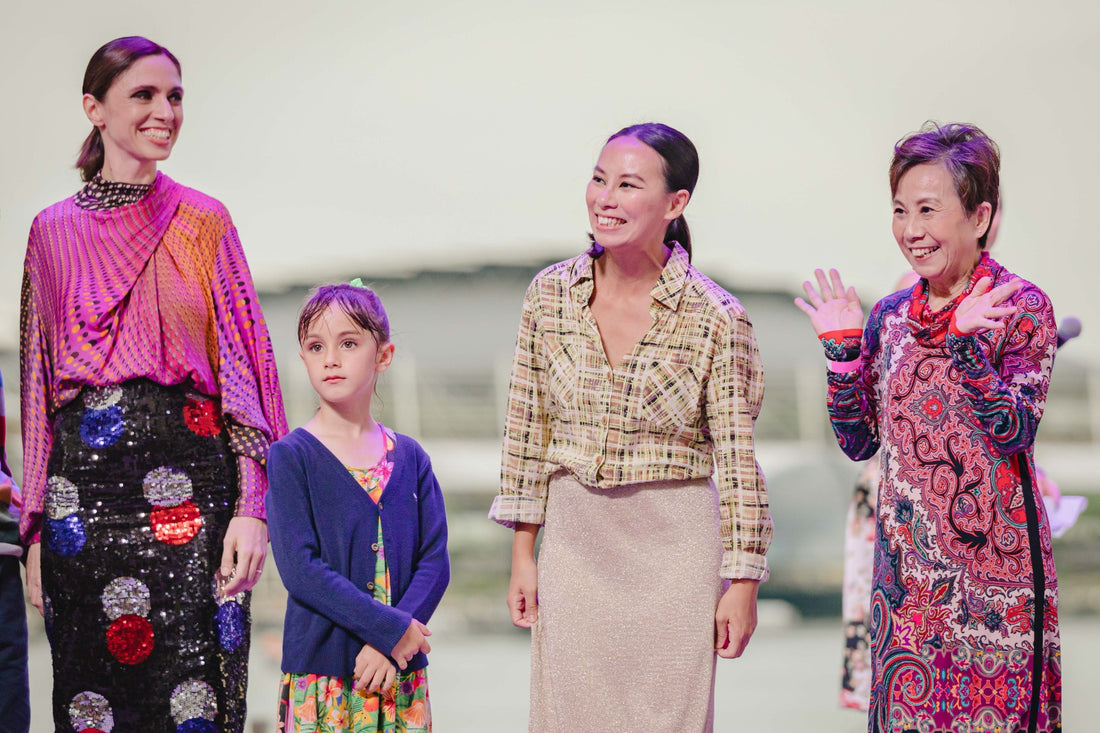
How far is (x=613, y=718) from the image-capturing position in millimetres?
2223

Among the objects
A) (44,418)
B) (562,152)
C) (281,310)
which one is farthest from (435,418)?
(44,418)

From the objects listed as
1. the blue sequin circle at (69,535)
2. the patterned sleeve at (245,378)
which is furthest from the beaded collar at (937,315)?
the blue sequin circle at (69,535)

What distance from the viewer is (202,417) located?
2521 mm

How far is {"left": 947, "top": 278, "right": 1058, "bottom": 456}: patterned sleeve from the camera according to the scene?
2.13 m

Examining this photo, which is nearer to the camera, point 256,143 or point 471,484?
point 256,143

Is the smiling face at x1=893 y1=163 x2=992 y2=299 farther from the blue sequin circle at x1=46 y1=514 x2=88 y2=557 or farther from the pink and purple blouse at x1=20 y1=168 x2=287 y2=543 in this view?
the blue sequin circle at x1=46 y1=514 x2=88 y2=557

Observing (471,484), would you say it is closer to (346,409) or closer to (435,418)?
(435,418)

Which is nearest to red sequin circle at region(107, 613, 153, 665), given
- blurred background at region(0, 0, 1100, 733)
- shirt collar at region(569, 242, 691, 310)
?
shirt collar at region(569, 242, 691, 310)

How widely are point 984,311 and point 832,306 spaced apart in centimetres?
33

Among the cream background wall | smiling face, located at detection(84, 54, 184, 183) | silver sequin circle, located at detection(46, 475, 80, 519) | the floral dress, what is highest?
the cream background wall

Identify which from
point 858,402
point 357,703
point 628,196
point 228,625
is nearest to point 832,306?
point 858,402

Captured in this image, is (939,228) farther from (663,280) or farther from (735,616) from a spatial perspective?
(735,616)

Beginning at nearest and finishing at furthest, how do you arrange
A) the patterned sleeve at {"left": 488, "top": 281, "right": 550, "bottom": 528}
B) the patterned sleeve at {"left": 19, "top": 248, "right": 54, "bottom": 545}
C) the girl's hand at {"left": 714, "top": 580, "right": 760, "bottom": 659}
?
the girl's hand at {"left": 714, "top": 580, "right": 760, "bottom": 659} → the patterned sleeve at {"left": 488, "top": 281, "right": 550, "bottom": 528} → the patterned sleeve at {"left": 19, "top": 248, "right": 54, "bottom": 545}

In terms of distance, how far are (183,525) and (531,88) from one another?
2052 millimetres
